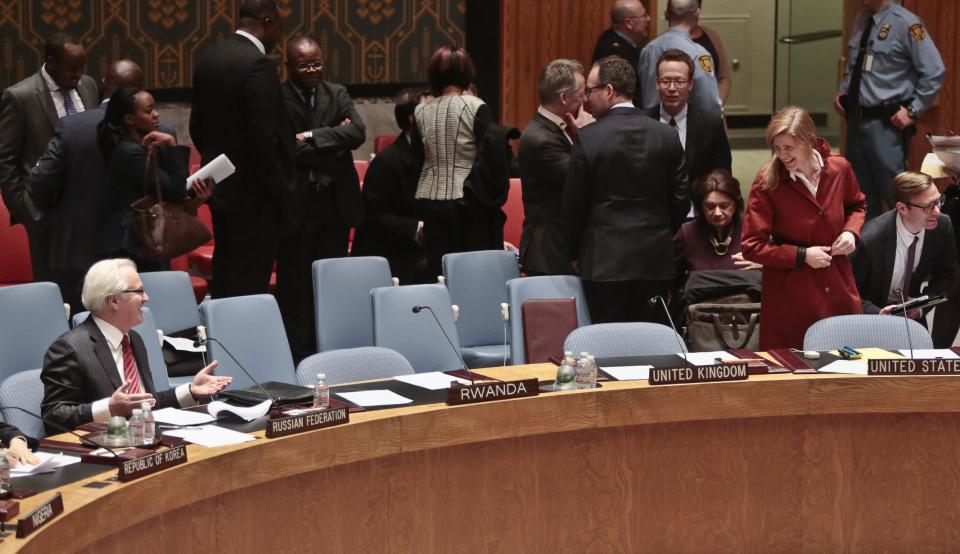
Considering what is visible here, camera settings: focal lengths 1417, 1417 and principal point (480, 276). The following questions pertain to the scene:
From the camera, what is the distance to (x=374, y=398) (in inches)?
164

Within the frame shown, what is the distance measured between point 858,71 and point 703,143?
223cm

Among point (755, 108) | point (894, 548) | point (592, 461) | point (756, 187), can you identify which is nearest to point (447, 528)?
point (592, 461)

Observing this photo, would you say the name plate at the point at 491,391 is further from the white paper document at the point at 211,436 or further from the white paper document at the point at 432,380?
the white paper document at the point at 211,436

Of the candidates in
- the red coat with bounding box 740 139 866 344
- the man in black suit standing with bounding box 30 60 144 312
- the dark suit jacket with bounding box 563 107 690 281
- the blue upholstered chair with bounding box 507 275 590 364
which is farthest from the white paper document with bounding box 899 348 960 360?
the man in black suit standing with bounding box 30 60 144 312

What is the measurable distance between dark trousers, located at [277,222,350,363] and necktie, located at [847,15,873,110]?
319 cm

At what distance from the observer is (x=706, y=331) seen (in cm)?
568

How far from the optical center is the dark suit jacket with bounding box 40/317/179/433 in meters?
3.92

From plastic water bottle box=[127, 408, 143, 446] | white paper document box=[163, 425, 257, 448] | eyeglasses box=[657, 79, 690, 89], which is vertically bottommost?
white paper document box=[163, 425, 257, 448]

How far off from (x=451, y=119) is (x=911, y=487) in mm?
2771

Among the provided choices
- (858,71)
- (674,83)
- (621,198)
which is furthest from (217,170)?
(858,71)

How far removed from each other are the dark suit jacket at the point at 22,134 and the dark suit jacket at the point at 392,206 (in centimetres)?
152

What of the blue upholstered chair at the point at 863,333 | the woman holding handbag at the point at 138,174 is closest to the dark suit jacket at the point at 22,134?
the woman holding handbag at the point at 138,174

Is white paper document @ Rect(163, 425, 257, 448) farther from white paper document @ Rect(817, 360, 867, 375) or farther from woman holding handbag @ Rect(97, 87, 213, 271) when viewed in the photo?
woman holding handbag @ Rect(97, 87, 213, 271)

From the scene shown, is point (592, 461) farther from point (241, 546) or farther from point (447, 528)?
point (241, 546)
